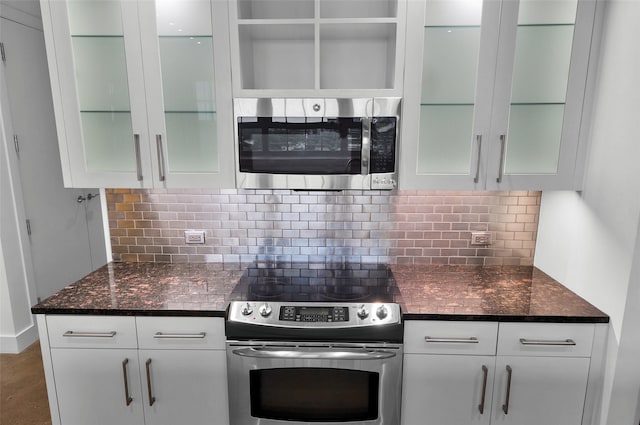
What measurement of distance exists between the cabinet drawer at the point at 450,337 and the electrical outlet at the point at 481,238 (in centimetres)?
64

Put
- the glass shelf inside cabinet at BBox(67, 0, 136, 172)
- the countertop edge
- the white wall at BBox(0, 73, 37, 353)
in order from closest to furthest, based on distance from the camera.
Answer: the countertop edge, the glass shelf inside cabinet at BBox(67, 0, 136, 172), the white wall at BBox(0, 73, 37, 353)

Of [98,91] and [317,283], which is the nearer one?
[98,91]

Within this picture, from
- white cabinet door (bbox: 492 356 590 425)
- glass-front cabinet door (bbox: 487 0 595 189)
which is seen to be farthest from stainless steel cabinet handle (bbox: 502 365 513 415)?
glass-front cabinet door (bbox: 487 0 595 189)

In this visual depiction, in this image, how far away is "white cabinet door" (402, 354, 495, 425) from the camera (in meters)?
1.67

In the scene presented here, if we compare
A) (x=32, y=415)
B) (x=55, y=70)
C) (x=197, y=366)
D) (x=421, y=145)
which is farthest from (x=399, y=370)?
(x=32, y=415)

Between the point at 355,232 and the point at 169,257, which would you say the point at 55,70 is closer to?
the point at 169,257

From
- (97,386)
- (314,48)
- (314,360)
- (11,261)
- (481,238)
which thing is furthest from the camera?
(11,261)

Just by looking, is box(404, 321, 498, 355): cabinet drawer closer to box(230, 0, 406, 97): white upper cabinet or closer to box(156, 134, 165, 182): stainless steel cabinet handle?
box(230, 0, 406, 97): white upper cabinet

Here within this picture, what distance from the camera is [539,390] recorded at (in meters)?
1.68

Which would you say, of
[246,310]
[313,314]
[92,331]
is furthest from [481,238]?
[92,331]

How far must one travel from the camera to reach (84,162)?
1837 millimetres

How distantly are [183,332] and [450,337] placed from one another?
118 cm

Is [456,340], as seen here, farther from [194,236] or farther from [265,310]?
[194,236]

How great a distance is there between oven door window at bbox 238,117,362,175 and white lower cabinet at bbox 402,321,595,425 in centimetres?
79
